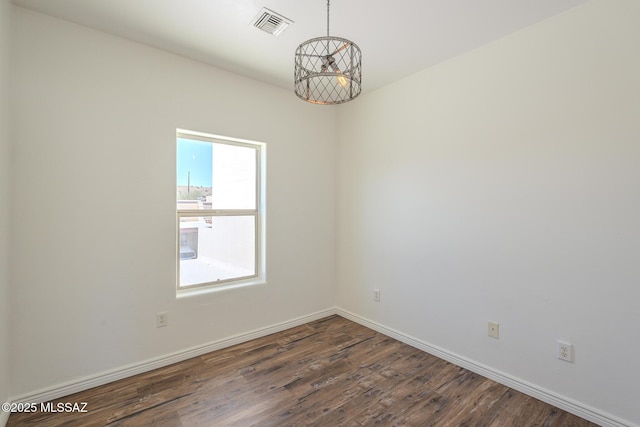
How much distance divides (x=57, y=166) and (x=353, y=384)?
270cm

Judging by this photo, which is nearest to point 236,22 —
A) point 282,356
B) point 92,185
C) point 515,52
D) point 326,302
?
point 92,185

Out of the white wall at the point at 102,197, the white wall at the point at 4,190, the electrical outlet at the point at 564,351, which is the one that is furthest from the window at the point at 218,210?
the electrical outlet at the point at 564,351

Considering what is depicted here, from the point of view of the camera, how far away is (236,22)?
215 centimetres

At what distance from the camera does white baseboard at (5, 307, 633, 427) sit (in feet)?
6.28

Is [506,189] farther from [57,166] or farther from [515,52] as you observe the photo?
[57,166]

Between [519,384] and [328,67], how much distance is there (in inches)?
104

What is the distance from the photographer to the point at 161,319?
2.52m

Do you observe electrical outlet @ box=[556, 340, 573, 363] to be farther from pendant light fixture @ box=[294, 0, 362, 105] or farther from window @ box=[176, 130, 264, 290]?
window @ box=[176, 130, 264, 290]

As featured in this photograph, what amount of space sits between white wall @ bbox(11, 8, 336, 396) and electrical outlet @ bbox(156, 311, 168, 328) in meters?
0.04

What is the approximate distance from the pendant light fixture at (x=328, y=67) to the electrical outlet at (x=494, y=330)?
208 cm

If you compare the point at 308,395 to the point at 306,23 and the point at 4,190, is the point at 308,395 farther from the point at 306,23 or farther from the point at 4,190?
the point at 306,23

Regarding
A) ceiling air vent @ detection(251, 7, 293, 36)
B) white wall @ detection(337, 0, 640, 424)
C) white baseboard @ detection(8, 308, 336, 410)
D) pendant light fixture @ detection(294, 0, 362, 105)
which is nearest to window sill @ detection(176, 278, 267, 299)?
white baseboard @ detection(8, 308, 336, 410)

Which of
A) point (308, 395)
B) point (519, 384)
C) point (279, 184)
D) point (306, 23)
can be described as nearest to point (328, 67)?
point (306, 23)

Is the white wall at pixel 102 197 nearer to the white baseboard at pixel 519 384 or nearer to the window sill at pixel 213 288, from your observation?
the window sill at pixel 213 288
